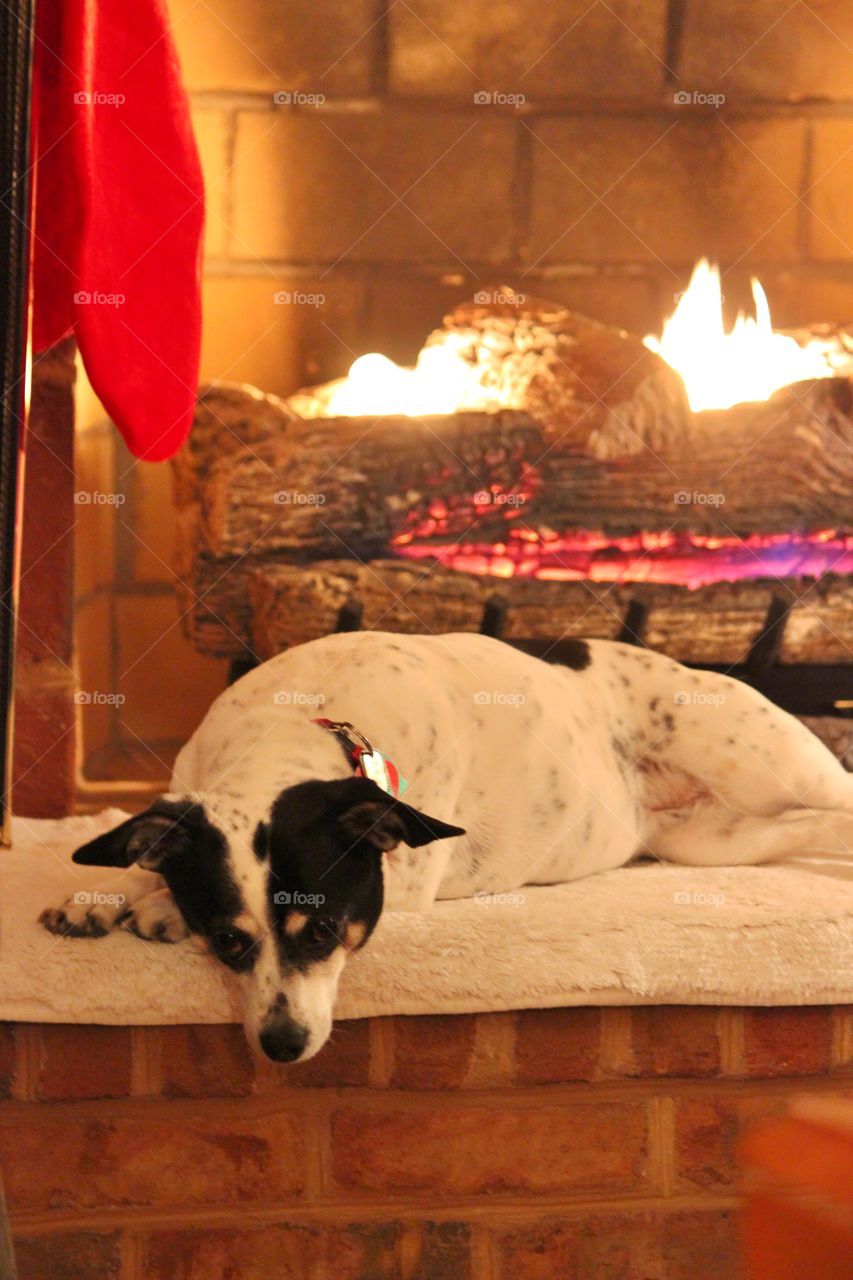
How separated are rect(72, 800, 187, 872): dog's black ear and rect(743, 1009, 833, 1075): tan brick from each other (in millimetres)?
671

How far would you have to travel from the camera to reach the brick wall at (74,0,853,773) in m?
2.62

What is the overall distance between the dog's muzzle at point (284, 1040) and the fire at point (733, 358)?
1650 mm

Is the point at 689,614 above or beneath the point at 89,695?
above

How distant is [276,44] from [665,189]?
0.90 meters

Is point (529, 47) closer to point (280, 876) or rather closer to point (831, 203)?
point (831, 203)

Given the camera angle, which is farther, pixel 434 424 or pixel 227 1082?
pixel 434 424

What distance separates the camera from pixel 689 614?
2.21m

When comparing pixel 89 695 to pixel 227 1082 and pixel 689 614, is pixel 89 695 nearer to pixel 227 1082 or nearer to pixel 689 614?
pixel 689 614

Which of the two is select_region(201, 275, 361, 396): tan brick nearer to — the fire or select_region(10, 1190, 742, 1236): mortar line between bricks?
the fire

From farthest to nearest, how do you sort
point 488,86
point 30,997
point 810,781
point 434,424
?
1. point 488,86
2. point 434,424
3. point 810,781
4. point 30,997

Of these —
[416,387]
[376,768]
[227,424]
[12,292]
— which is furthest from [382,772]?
[416,387]

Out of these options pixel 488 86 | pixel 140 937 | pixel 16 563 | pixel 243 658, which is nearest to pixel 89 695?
pixel 243 658

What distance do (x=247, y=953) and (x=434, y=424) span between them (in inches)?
44.6

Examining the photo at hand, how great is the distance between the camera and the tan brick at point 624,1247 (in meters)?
1.35
